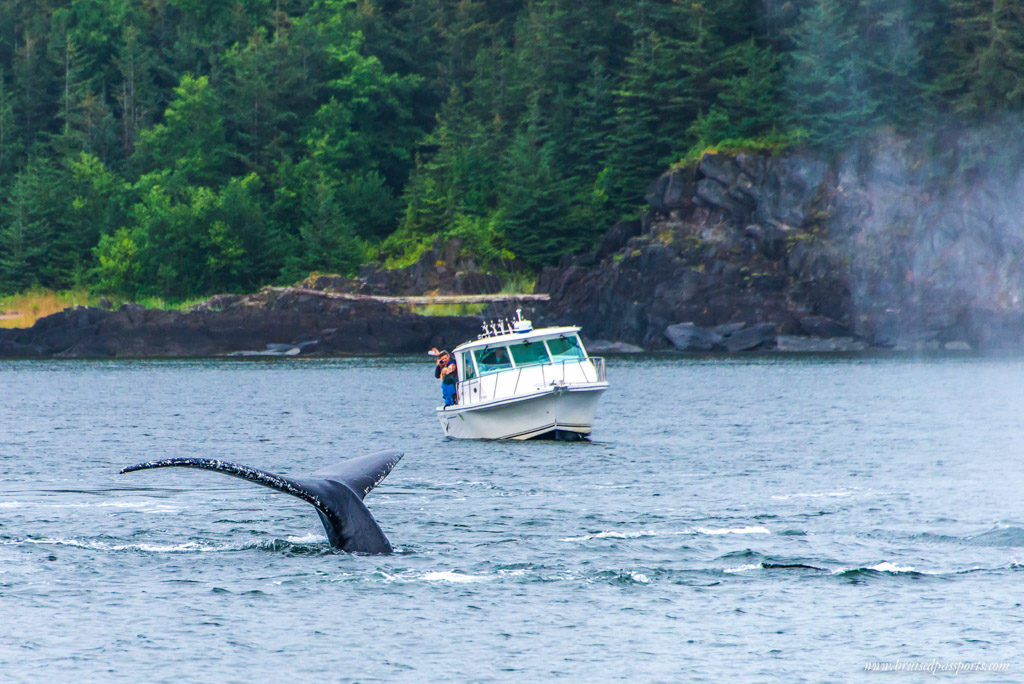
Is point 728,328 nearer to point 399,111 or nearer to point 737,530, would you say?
point 399,111

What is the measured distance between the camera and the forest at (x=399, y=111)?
4200 inches

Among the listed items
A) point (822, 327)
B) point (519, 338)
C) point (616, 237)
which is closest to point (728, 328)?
point (822, 327)

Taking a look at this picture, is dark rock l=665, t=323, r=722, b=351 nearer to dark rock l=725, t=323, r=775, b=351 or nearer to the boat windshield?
dark rock l=725, t=323, r=775, b=351

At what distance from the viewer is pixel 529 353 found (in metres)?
45.5

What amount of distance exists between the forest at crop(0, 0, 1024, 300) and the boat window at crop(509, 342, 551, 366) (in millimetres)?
66008

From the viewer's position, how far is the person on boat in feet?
154

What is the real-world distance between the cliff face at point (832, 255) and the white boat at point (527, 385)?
58.1 metres

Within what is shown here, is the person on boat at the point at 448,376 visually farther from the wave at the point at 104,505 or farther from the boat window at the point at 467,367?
the wave at the point at 104,505

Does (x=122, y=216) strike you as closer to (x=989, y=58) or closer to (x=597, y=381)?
(x=989, y=58)

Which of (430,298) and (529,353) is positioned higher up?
(430,298)

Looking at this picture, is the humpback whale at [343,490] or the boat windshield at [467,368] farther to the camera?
the boat windshield at [467,368]

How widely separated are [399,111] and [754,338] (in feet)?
164

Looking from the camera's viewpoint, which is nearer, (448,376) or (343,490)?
(343,490)

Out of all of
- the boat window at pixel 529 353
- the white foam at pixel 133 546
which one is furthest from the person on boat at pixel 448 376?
the white foam at pixel 133 546
